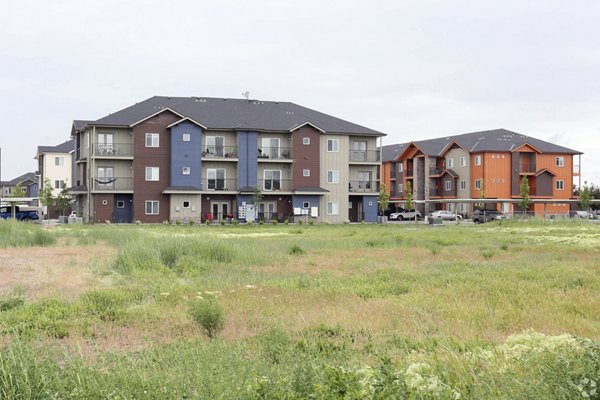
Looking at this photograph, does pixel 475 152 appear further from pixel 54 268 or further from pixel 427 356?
pixel 427 356

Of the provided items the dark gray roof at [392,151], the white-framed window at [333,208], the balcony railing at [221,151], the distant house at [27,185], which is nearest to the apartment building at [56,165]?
the distant house at [27,185]

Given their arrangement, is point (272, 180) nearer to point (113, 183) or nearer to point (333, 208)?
point (333, 208)

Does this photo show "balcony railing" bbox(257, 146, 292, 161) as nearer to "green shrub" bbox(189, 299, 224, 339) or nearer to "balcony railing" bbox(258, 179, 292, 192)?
"balcony railing" bbox(258, 179, 292, 192)

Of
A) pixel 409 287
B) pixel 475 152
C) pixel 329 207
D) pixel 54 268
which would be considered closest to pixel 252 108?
pixel 329 207

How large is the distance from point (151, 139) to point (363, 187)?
868 inches

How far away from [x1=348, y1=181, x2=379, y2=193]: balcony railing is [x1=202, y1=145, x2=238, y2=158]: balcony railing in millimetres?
12618

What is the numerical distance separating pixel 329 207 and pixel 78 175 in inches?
1024

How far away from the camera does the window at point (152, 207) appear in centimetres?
5625

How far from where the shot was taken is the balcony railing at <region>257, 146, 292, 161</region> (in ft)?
200

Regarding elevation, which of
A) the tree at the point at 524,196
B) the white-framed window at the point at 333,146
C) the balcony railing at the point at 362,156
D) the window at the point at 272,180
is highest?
the white-framed window at the point at 333,146

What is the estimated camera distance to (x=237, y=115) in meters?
62.0

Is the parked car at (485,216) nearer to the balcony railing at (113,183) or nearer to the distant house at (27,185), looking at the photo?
the balcony railing at (113,183)

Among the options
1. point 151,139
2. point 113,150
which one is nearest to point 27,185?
point 113,150

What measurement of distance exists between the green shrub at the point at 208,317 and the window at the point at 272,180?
51.5 m
